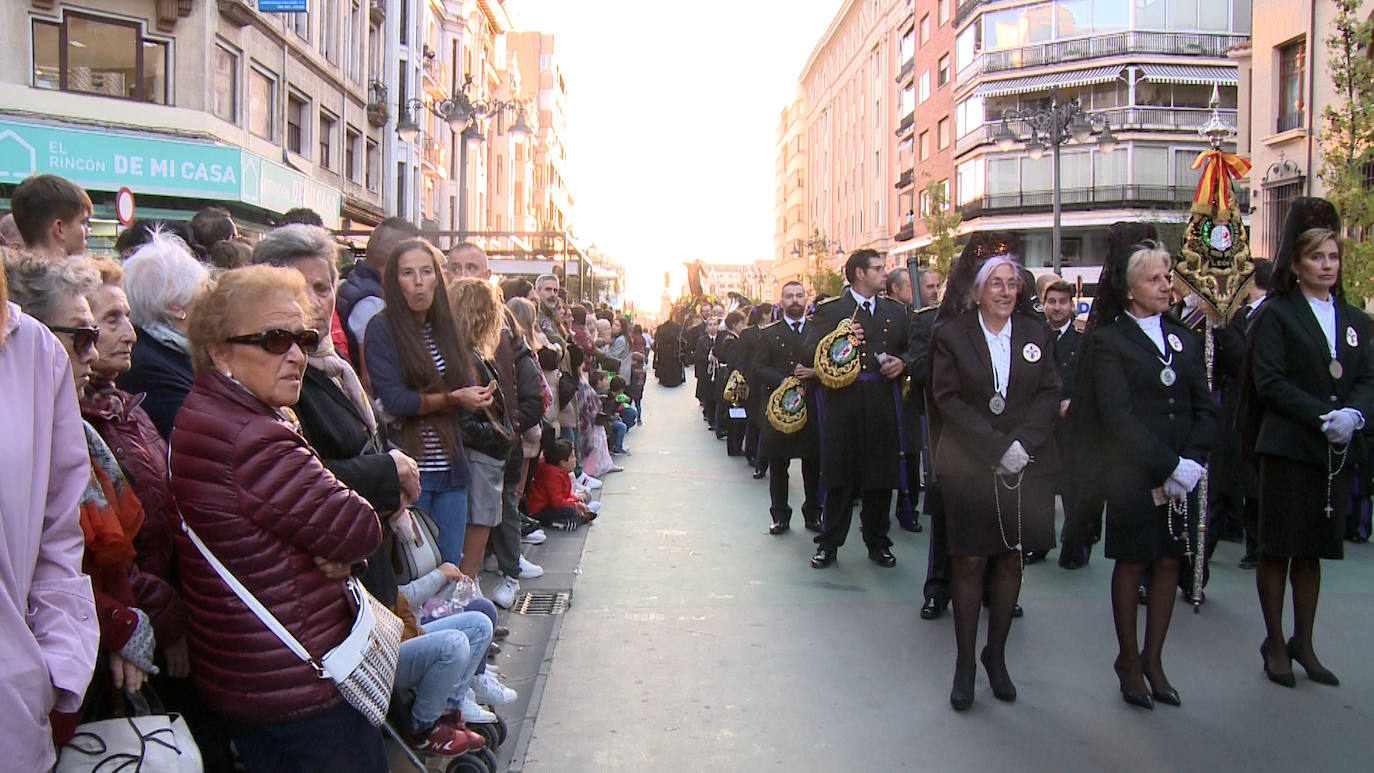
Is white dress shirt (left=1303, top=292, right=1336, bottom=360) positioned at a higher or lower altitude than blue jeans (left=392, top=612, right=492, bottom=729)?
higher

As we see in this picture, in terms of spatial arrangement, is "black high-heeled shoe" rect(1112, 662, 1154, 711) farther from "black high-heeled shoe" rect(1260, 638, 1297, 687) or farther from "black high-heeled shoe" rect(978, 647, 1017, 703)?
"black high-heeled shoe" rect(1260, 638, 1297, 687)

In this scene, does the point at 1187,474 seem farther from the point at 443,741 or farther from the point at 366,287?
the point at 366,287

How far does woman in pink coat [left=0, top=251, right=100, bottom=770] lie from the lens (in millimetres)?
2211

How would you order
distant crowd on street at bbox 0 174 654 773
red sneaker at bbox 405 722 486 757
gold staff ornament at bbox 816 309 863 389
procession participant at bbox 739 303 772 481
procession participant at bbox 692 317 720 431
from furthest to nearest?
procession participant at bbox 692 317 720 431 → procession participant at bbox 739 303 772 481 → gold staff ornament at bbox 816 309 863 389 → red sneaker at bbox 405 722 486 757 → distant crowd on street at bbox 0 174 654 773

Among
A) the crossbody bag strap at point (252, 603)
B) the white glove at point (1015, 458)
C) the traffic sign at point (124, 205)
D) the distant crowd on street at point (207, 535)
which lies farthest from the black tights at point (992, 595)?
the traffic sign at point (124, 205)

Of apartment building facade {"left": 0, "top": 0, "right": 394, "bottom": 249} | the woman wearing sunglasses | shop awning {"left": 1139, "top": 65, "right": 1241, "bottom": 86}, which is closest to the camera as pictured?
the woman wearing sunglasses

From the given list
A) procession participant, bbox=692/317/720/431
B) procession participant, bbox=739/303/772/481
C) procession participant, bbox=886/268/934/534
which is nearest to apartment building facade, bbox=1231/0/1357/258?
procession participant, bbox=692/317/720/431

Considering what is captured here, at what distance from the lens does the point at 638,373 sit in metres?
19.5

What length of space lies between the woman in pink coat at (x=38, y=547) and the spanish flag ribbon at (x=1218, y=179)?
21.8 ft

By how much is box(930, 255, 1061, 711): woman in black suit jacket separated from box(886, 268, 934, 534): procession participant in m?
0.63

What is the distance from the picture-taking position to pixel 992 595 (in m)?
5.24

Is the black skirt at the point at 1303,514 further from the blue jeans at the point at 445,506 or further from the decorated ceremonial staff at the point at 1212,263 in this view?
the blue jeans at the point at 445,506

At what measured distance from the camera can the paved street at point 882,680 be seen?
177 inches

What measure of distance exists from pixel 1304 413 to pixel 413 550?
417cm
